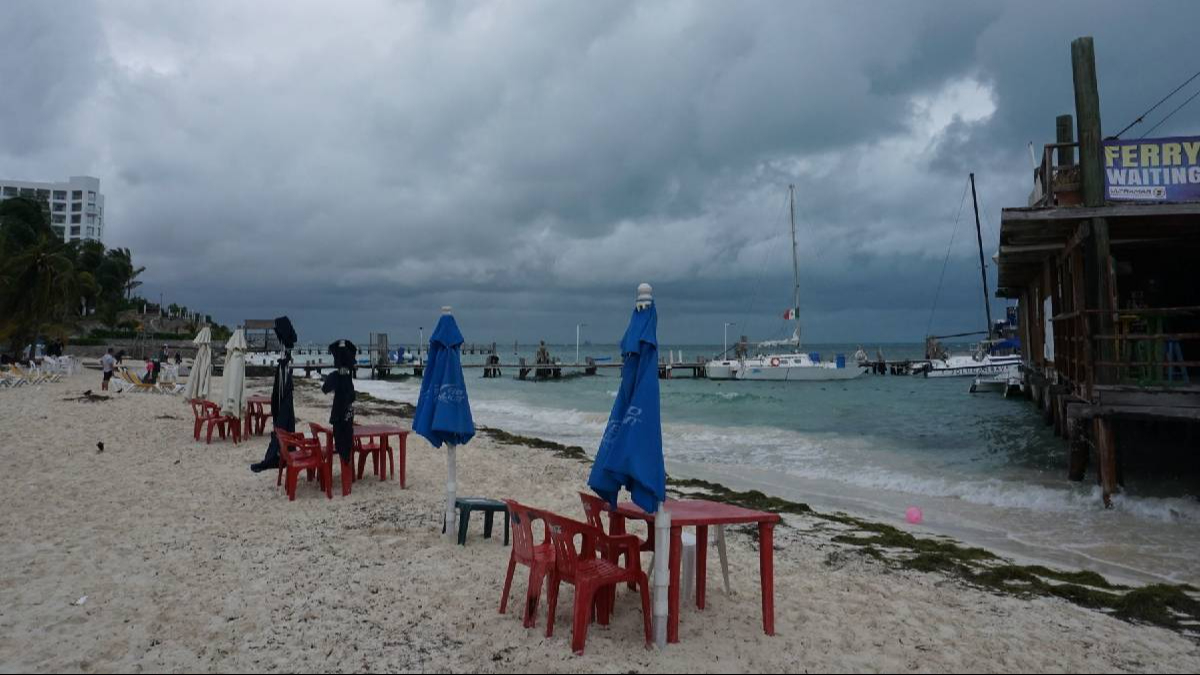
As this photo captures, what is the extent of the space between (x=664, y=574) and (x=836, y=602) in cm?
179

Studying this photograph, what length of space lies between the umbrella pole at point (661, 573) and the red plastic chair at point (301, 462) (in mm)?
5121

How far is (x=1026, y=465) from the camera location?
12.4m

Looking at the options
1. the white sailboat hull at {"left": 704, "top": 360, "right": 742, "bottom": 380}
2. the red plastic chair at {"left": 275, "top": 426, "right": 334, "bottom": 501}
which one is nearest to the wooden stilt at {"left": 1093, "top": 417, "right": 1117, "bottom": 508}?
the red plastic chair at {"left": 275, "top": 426, "right": 334, "bottom": 501}

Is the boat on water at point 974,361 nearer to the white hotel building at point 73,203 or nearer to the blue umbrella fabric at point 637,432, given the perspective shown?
the blue umbrella fabric at point 637,432

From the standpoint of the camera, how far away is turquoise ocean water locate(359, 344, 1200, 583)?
7465mm

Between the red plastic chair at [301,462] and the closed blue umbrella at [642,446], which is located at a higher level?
the closed blue umbrella at [642,446]

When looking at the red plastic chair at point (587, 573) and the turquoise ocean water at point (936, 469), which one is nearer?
the red plastic chair at point (587, 573)

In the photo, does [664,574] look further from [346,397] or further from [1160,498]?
[1160,498]

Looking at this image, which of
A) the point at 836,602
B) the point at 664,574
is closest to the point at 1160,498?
the point at 836,602

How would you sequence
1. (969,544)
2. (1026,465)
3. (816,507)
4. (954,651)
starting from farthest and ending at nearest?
(1026,465) → (816,507) → (969,544) → (954,651)

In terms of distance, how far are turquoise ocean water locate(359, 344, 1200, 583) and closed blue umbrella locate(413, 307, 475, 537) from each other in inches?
155

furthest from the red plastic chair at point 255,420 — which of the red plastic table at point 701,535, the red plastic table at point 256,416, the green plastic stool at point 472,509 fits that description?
the red plastic table at point 701,535

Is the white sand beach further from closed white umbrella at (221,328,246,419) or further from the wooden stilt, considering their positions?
the wooden stilt

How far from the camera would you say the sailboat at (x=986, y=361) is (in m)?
34.7
